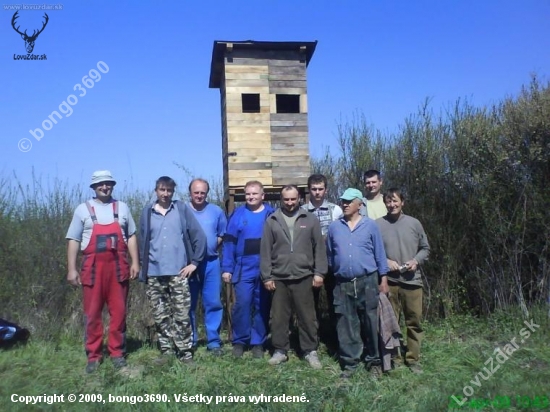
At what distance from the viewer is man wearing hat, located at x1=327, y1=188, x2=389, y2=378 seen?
5.28 metres

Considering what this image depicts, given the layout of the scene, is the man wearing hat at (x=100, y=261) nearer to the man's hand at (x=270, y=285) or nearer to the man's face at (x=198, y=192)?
the man's face at (x=198, y=192)

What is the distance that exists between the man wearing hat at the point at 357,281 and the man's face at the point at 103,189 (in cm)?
249

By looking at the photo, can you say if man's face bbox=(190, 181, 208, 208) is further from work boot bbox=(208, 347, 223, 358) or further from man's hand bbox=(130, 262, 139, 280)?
work boot bbox=(208, 347, 223, 358)

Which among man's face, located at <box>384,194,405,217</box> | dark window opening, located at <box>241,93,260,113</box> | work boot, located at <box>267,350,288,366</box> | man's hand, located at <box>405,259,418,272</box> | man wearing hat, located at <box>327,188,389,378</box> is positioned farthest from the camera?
dark window opening, located at <box>241,93,260,113</box>

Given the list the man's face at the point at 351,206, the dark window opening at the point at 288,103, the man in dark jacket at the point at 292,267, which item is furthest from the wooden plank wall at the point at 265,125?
the man's face at the point at 351,206

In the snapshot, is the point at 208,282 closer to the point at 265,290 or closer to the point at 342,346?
the point at 265,290

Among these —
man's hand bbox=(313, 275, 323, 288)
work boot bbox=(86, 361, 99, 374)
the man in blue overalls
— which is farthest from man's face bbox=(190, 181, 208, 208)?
work boot bbox=(86, 361, 99, 374)

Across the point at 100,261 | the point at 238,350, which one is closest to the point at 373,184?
the point at 238,350

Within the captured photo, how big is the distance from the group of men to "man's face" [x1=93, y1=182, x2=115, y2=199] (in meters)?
0.01

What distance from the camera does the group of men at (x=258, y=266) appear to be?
5.34 metres

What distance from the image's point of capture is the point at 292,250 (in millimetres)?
5559

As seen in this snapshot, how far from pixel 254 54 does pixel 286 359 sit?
4221 mm

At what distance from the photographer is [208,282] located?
20.1ft

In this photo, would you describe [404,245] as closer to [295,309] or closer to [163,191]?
[295,309]
